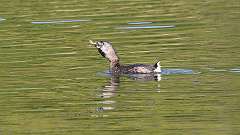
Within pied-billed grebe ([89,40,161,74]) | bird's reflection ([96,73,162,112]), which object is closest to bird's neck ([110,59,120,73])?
pied-billed grebe ([89,40,161,74])

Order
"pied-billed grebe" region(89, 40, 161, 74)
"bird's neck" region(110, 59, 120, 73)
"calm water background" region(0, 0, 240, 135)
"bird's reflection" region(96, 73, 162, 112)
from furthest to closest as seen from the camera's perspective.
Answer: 1. "bird's neck" region(110, 59, 120, 73)
2. "pied-billed grebe" region(89, 40, 161, 74)
3. "bird's reflection" region(96, 73, 162, 112)
4. "calm water background" region(0, 0, 240, 135)

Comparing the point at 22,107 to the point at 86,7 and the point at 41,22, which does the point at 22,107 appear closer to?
the point at 41,22

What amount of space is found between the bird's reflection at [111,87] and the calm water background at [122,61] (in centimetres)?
3

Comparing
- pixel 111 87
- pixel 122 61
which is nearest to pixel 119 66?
pixel 122 61

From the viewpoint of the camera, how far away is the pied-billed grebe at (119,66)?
16.6 m

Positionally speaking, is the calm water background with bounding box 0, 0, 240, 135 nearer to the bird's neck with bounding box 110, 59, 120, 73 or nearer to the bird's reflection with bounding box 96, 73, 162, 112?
the bird's reflection with bounding box 96, 73, 162, 112

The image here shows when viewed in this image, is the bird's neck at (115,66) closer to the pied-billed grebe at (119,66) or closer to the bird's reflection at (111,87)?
the pied-billed grebe at (119,66)

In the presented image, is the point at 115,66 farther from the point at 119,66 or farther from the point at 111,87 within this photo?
the point at 111,87

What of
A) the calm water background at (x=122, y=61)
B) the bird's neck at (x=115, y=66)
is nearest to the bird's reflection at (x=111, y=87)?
the calm water background at (x=122, y=61)

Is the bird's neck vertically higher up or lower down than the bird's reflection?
higher up

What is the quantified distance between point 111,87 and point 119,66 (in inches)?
76.9

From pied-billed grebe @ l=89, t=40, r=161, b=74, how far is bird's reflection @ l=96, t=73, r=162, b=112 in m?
0.08

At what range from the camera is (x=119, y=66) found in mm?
17547

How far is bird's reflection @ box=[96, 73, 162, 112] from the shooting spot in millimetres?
13773
